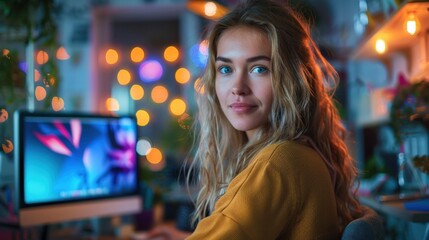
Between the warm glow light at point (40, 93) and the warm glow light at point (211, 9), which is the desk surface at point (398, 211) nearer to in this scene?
the warm glow light at point (40, 93)

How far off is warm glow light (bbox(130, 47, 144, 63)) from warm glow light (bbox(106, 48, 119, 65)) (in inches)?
17.9

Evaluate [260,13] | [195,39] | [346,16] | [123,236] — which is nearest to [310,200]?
[260,13]

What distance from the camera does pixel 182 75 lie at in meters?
4.56

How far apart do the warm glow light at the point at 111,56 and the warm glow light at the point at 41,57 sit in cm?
240

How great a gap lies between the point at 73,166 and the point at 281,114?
87 cm

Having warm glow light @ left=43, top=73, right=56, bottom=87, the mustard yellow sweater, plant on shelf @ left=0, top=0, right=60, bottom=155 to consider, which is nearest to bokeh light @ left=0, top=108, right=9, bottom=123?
plant on shelf @ left=0, top=0, right=60, bottom=155

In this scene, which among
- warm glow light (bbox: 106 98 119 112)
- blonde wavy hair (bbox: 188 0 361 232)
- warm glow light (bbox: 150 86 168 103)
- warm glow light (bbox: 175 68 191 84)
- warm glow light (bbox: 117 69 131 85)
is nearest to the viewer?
blonde wavy hair (bbox: 188 0 361 232)

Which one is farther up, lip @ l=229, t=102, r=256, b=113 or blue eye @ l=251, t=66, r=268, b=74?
blue eye @ l=251, t=66, r=268, b=74

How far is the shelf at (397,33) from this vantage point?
4.27ft

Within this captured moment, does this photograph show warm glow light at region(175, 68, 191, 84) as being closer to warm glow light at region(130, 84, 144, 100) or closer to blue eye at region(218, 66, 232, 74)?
warm glow light at region(130, 84, 144, 100)

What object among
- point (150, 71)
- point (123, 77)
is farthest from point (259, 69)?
point (150, 71)

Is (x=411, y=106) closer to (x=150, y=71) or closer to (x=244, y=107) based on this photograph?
(x=244, y=107)

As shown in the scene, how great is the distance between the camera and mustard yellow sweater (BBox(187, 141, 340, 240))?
0.85 meters

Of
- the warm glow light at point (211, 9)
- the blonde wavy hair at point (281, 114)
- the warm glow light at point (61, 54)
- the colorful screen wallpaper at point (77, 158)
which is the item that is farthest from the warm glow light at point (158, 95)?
the blonde wavy hair at point (281, 114)
